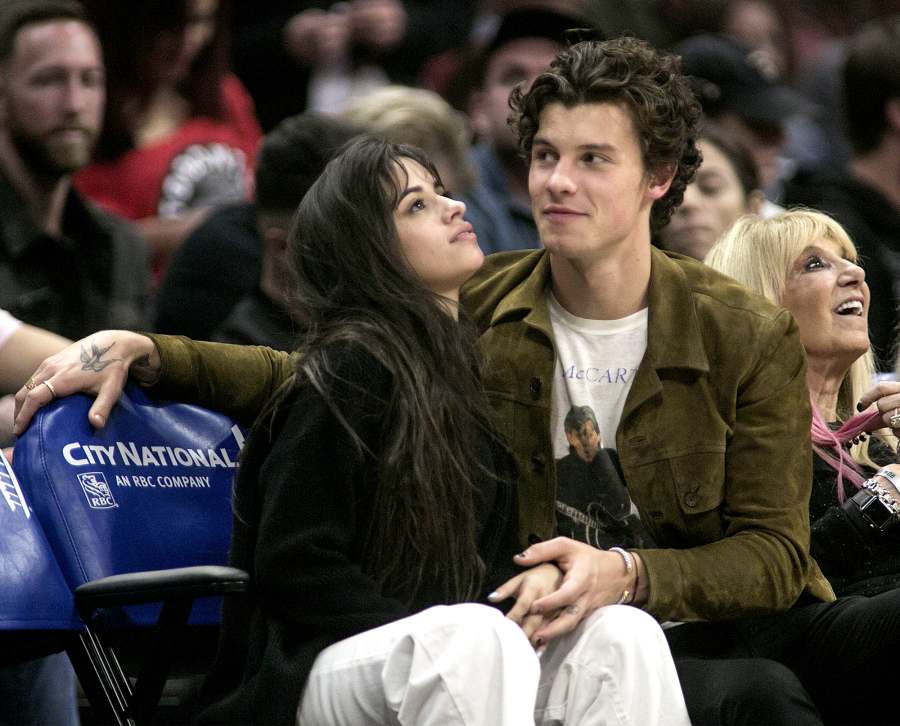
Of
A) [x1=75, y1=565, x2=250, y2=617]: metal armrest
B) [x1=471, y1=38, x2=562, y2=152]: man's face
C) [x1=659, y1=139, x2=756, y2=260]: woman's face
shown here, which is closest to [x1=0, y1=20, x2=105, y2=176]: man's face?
[x1=471, y1=38, x2=562, y2=152]: man's face

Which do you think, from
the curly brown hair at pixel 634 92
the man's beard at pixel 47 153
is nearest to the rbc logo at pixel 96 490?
the curly brown hair at pixel 634 92

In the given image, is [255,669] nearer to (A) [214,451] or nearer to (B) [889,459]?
(A) [214,451]

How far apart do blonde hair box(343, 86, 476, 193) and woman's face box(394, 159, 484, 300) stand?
1934 millimetres

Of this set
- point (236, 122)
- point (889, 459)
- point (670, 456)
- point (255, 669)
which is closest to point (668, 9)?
point (236, 122)

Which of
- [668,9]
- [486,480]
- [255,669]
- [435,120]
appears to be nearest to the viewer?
[255,669]


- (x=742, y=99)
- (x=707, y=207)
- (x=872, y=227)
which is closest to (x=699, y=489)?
(x=707, y=207)

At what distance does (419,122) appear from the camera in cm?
530

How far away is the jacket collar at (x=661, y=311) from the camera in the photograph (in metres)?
3.25

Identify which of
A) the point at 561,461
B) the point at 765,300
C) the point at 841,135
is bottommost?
the point at 841,135

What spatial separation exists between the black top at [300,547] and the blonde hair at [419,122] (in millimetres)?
2288

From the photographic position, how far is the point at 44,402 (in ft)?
10.2

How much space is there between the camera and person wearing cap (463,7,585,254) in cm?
543

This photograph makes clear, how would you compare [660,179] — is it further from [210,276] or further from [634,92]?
[210,276]

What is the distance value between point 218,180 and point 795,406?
3100 millimetres
